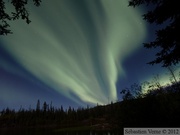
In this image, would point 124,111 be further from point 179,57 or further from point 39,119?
point 39,119

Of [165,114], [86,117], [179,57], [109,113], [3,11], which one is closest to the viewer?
[3,11]

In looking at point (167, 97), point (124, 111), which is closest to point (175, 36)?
point (167, 97)

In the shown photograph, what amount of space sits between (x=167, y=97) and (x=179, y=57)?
2.49 m

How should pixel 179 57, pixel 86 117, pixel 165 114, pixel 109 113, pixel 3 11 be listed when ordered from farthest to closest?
pixel 86 117
pixel 109 113
pixel 179 57
pixel 165 114
pixel 3 11

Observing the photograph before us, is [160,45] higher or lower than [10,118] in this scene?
lower

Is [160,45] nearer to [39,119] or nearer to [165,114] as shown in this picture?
[165,114]

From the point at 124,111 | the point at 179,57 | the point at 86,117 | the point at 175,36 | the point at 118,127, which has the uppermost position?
the point at 86,117

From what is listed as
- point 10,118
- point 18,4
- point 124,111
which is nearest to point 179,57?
point 124,111

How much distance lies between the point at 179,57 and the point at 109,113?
18.4 ft

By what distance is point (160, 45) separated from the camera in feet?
35.9

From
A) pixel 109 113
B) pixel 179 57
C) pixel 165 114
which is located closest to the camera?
pixel 165 114

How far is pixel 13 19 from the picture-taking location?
320 inches

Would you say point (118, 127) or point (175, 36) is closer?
point (175, 36)

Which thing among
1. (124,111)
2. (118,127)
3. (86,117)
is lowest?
(118,127)
